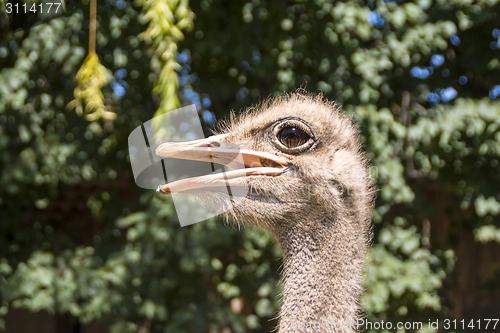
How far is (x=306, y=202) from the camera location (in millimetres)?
1724

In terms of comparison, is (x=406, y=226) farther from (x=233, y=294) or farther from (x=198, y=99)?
(x=198, y=99)

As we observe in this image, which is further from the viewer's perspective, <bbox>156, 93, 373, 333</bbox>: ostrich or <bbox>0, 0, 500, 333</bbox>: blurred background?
<bbox>0, 0, 500, 333</bbox>: blurred background

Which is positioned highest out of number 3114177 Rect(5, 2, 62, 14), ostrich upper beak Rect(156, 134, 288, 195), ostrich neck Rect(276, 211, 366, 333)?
number 3114177 Rect(5, 2, 62, 14)

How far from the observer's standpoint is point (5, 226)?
3.99 meters

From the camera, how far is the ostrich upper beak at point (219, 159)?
1.54 meters

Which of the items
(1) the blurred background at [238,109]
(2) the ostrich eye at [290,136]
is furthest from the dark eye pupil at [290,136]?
(1) the blurred background at [238,109]

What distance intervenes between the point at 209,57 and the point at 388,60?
111cm

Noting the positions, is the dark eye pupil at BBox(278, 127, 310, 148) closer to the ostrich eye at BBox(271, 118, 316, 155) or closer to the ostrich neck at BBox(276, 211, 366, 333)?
the ostrich eye at BBox(271, 118, 316, 155)

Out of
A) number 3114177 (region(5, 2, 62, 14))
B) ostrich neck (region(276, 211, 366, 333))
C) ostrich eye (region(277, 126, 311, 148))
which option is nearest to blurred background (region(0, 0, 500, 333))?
number 3114177 (region(5, 2, 62, 14))

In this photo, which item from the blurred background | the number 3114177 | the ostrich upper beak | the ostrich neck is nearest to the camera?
the ostrich upper beak

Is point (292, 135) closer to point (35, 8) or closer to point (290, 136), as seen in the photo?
point (290, 136)

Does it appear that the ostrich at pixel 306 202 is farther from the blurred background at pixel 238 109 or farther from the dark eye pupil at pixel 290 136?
the blurred background at pixel 238 109

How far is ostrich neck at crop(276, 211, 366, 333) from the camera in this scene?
1.66 m

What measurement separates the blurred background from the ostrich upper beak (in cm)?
176
